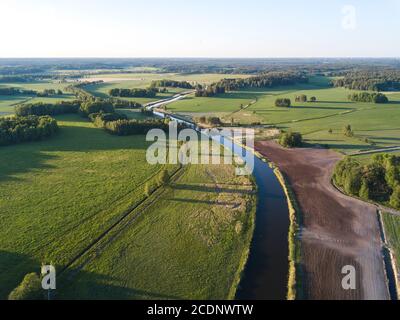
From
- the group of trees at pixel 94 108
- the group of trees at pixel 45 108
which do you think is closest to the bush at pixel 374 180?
the group of trees at pixel 94 108

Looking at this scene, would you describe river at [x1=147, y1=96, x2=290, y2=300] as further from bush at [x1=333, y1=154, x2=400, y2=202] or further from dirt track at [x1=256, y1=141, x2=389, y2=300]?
bush at [x1=333, y1=154, x2=400, y2=202]

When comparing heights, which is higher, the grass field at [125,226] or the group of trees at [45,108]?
the group of trees at [45,108]

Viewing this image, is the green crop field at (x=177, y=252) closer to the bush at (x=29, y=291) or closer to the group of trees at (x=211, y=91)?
the bush at (x=29, y=291)

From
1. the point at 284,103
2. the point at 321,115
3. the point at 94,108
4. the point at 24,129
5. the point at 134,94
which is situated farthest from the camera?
the point at 134,94

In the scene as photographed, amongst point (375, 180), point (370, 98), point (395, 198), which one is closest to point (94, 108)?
point (375, 180)

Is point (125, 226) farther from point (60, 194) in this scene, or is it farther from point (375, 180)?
point (375, 180)
